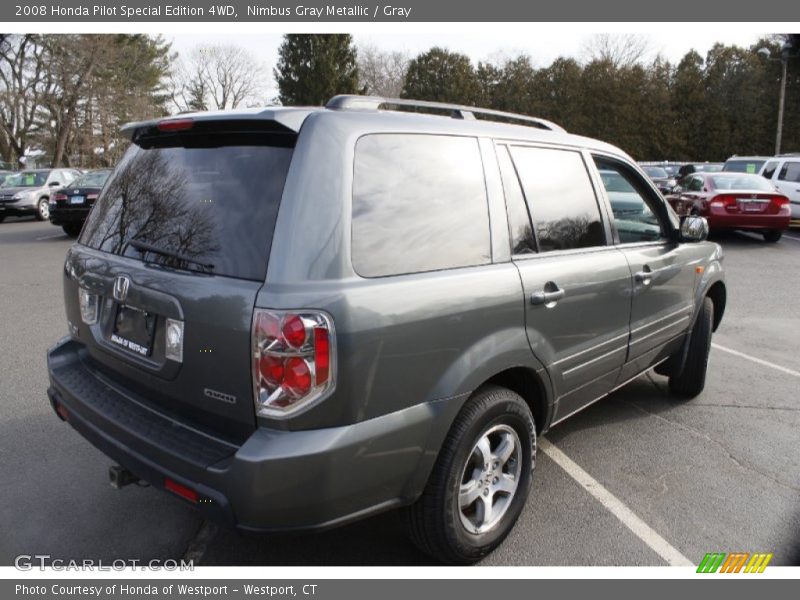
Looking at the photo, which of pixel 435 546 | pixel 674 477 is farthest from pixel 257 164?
pixel 674 477

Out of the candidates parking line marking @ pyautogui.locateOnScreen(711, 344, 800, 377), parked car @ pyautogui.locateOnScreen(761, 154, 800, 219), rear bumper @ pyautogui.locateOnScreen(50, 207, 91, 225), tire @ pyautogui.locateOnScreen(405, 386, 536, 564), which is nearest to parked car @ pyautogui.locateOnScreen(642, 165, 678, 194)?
parked car @ pyautogui.locateOnScreen(761, 154, 800, 219)

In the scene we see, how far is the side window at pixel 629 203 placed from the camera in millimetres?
3668

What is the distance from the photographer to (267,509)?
6.59ft

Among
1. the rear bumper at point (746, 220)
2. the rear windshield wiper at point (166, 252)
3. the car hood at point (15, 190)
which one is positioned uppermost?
the rear windshield wiper at point (166, 252)

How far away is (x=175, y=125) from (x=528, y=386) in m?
1.94

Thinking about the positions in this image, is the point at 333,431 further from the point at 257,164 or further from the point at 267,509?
the point at 257,164

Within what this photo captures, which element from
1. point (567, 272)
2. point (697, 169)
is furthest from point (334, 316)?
point (697, 169)

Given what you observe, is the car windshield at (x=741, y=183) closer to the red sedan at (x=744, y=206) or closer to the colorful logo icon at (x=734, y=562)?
the red sedan at (x=744, y=206)

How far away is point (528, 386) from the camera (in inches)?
116

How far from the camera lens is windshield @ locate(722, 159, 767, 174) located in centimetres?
1764

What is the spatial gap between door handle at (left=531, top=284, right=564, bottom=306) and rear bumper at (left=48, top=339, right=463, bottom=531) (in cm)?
66

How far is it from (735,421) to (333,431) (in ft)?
11.0

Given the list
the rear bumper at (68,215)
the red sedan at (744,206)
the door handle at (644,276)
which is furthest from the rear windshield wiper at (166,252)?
the red sedan at (744,206)

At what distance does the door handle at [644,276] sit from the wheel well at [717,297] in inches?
52.2
